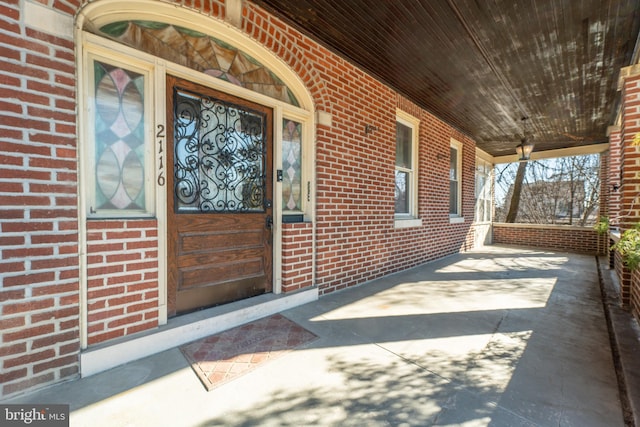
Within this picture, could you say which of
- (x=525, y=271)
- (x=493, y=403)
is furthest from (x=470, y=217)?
(x=493, y=403)

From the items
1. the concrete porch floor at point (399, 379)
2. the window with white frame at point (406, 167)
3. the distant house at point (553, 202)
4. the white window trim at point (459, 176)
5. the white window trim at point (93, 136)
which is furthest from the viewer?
the distant house at point (553, 202)

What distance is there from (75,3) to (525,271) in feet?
Result: 21.0

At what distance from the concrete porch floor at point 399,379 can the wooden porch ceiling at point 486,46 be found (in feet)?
9.70

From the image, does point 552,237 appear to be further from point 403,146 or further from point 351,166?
point 351,166

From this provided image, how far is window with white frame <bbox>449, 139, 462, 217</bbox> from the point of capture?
6684 millimetres

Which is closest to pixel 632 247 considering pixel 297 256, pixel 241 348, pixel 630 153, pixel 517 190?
pixel 630 153

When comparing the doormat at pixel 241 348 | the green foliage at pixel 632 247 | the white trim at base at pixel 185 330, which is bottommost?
the doormat at pixel 241 348

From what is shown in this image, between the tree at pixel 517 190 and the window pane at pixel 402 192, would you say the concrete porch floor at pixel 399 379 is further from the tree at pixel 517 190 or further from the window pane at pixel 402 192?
the tree at pixel 517 190

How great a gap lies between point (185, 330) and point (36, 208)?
4.13 ft

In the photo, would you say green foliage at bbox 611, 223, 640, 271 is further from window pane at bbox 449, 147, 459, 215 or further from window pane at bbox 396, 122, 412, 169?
window pane at bbox 449, 147, 459, 215

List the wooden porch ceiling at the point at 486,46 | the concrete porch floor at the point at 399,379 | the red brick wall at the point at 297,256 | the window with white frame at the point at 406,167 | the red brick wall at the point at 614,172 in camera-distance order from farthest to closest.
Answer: the window with white frame at the point at 406,167 < the red brick wall at the point at 614,172 < the red brick wall at the point at 297,256 < the wooden porch ceiling at the point at 486,46 < the concrete porch floor at the point at 399,379

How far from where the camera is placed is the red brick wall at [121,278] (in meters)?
1.85

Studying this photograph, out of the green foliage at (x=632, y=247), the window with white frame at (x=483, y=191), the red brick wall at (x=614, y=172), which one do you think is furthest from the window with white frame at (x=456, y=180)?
the green foliage at (x=632, y=247)

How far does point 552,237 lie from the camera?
7891 mm
